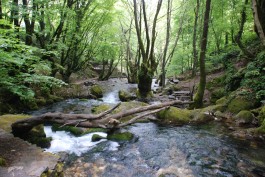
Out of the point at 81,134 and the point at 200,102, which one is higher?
the point at 200,102

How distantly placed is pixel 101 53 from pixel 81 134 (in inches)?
699

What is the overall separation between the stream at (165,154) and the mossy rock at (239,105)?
7.10 feet

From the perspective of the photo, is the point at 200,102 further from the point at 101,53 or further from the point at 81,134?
the point at 101,53

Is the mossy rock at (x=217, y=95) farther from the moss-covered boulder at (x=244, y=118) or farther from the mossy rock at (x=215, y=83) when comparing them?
the moss-covered boulder at (x=244, y=118)

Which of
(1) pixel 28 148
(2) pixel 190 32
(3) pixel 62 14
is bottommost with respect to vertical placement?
(1) pixel 28 148

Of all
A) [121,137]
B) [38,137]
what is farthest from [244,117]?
[38,137]

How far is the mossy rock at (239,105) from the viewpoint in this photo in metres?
10.5

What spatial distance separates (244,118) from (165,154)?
496 centimetres

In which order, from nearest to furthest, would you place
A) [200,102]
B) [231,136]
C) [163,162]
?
[163,162] → [231,136] → [200,102]

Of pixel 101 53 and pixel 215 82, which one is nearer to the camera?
pixel 215 82

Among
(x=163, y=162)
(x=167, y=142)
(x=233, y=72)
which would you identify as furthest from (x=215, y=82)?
(x=163, y=162)

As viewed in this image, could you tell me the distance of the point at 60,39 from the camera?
48.0 ft

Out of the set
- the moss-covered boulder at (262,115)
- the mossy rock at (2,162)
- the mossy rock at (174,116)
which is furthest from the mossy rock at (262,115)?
the mossy rock at (2,162)

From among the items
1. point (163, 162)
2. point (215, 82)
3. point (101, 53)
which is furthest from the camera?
point (101, 53)
